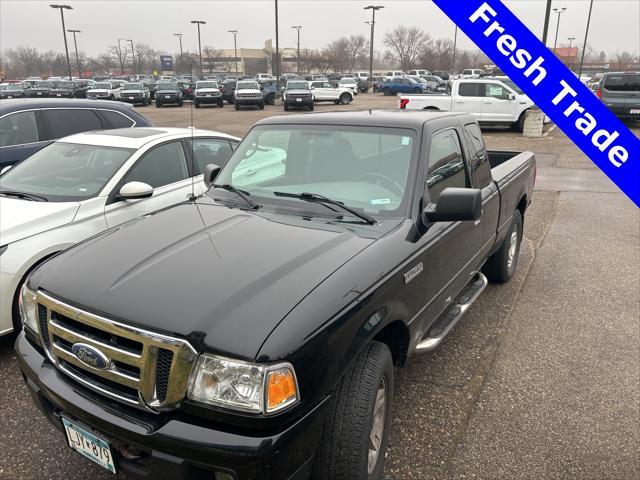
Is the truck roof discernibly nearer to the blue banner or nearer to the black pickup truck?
the black pickup truck

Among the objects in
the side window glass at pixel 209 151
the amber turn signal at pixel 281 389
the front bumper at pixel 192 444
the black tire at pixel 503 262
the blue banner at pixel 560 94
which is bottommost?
the black tire at pixel 503 262

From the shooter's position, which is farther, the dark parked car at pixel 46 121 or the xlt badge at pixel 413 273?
the dark parked car at pixel 46 121

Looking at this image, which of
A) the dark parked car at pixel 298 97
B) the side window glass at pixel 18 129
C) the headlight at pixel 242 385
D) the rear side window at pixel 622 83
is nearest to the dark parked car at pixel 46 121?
the side window glass at pixel 18 129

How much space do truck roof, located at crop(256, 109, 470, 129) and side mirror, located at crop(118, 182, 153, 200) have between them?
4.22 feet

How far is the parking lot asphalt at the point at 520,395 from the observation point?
280cm

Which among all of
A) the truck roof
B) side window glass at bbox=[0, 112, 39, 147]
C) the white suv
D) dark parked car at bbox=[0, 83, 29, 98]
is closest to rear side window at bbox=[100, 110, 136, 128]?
side window glass at bbox=[0, 112, 39, 147]

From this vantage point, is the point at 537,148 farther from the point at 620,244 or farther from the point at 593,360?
the point at 593,360

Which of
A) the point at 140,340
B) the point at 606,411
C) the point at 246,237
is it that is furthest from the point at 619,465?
the point at 140,340

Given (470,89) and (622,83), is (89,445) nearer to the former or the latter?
(470,89)

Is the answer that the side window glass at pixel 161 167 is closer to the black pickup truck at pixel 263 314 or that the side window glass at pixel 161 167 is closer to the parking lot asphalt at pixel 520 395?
the black pickup truck at pixel 263 314

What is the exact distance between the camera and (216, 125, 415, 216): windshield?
318cm

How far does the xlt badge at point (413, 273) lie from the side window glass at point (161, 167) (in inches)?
122

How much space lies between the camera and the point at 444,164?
3.57 metres

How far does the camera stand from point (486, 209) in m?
4.14
